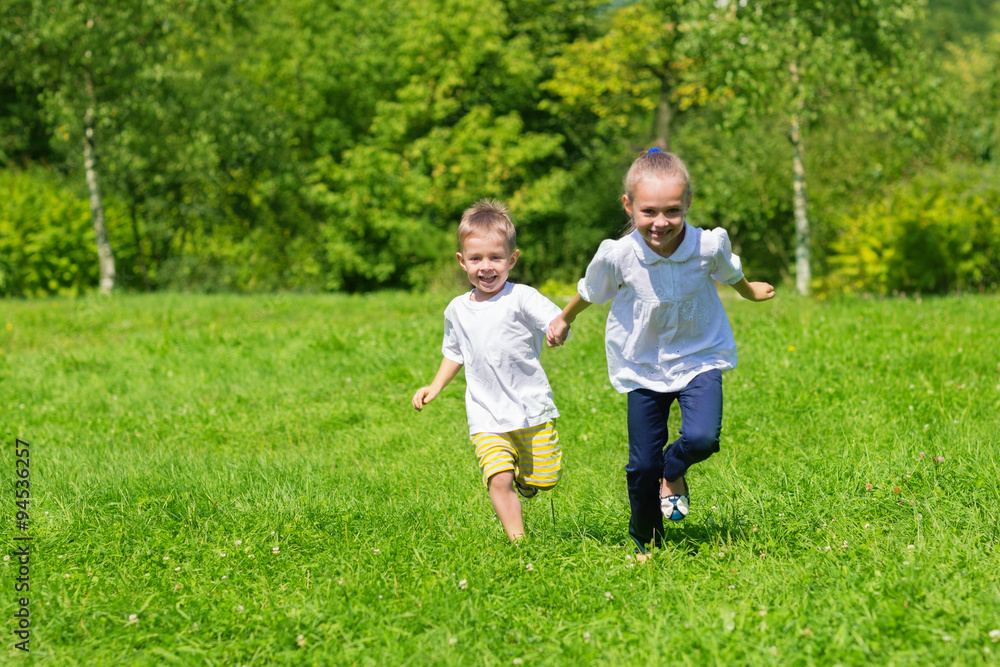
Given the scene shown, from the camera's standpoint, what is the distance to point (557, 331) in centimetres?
372

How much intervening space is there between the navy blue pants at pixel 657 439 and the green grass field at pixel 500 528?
0.19 metres

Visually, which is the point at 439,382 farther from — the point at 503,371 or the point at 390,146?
the point at 390,146

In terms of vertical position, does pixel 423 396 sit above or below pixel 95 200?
below

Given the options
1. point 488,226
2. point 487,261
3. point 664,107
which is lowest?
point 487,261

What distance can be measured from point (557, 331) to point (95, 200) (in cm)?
1830

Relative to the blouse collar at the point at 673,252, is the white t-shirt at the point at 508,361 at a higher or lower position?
lower

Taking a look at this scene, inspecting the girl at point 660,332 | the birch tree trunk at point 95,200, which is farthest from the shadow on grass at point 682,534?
the birch tree trunk at point 95,200

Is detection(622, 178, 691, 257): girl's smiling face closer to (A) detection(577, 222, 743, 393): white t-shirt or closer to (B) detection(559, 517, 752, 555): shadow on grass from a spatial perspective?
(A) detection(577, 222, 743, 393): white t-shirt

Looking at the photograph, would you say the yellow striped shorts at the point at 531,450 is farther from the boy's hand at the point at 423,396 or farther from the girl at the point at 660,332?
the girl at the point at 660,332

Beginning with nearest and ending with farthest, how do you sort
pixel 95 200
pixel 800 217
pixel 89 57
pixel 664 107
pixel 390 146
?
1. pixel 800 217
2. pixel 89 57
3. pixel 95 200
4. pixel 664 107
5. pixel 390 146

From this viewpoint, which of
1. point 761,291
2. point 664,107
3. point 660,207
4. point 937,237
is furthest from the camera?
point 664,107

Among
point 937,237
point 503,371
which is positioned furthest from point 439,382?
point 937,237

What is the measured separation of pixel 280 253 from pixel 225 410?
1888 cm

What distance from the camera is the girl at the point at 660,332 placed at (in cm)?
369
